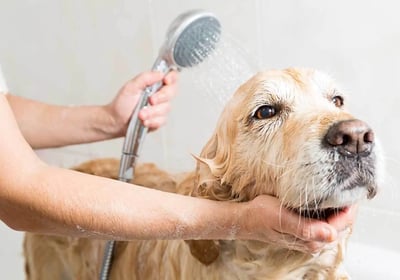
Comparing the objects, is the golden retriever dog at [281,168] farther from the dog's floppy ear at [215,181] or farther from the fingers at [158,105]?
the fingers at [158,105]

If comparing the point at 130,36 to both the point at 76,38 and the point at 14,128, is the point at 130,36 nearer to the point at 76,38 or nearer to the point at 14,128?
the point at 76,38

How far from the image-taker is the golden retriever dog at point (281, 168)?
98 cm

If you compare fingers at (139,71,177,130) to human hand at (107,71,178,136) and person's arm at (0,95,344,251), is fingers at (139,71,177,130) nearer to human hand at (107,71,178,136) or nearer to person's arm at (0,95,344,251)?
human hand at (107,71,178,136)

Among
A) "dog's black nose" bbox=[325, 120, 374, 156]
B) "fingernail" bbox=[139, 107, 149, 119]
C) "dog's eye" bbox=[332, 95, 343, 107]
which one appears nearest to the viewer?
"dog's black nose" bbox=[325, 120, 374, 156]

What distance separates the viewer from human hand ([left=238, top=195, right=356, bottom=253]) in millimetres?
983

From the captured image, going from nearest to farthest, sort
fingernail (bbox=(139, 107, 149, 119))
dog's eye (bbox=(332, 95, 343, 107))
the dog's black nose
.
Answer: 1. the dog's black nose
2. dog's eye (bbox=(332, 95, 343, 107))
3. fingernail (bbox=(139, 107, 149, 119))

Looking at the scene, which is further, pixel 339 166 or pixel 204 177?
pixel 204 177

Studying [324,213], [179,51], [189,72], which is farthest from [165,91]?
[324,213]

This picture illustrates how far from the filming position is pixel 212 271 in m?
1.27

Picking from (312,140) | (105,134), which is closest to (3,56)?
(105,134)

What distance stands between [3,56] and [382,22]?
142 cm

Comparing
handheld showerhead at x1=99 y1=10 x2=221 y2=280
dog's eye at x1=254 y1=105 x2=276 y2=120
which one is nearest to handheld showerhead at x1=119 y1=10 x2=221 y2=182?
handheld showerhead at x1=99 y1=10 x2=221 y2=280

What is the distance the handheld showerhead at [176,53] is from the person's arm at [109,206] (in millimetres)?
435

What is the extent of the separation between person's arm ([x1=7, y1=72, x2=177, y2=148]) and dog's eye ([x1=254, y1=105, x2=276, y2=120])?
0.42 m
